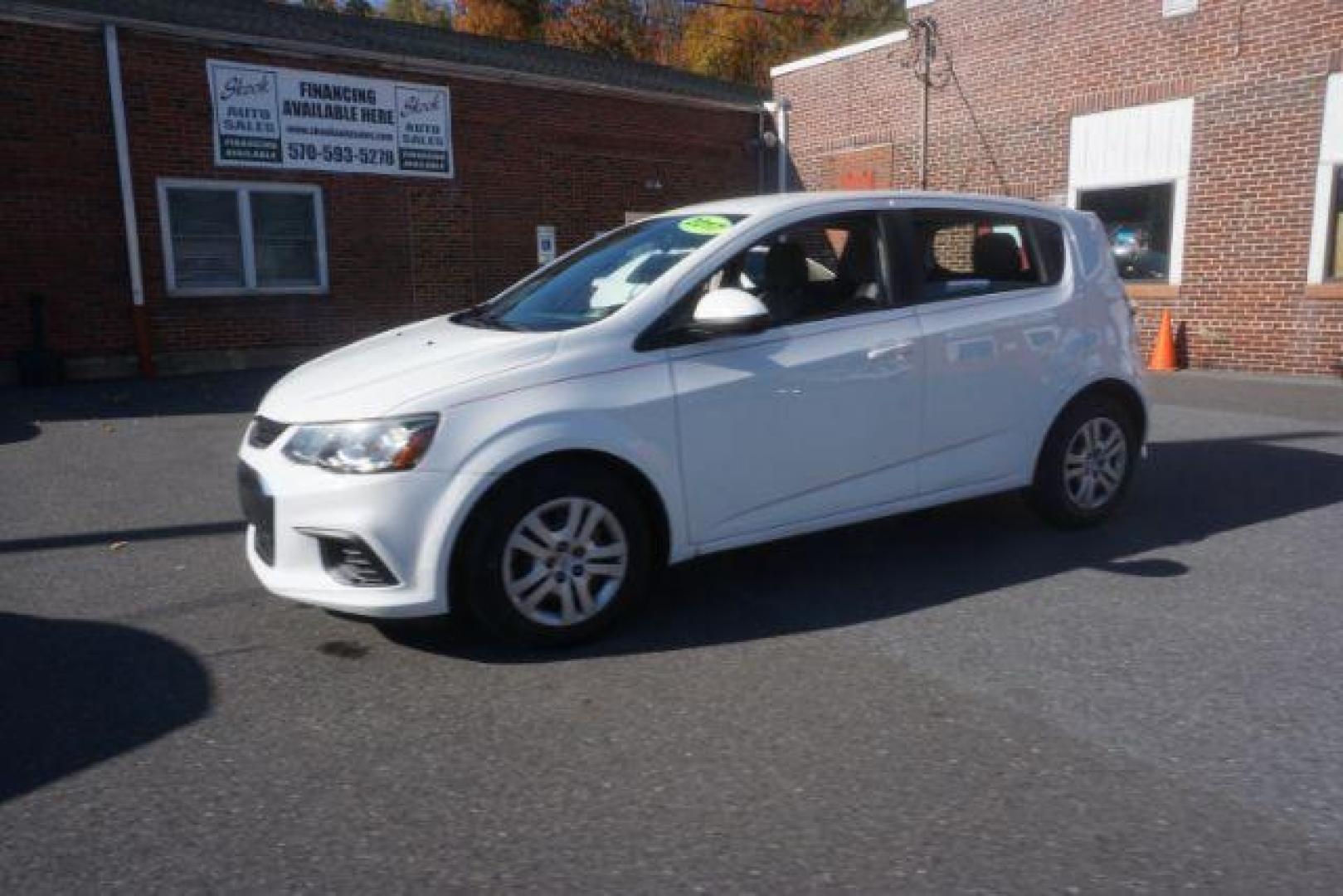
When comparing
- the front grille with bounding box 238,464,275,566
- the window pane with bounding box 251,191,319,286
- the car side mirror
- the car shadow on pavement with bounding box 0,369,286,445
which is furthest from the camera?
the window pane with bounding box 251,191,319,286

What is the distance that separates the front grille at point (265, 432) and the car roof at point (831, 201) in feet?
6.83

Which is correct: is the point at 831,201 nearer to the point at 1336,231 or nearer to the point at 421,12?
the point at 1336,231

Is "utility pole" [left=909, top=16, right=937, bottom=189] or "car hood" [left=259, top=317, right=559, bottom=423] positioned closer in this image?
"car hood" [left=259, top=317, right=559, bottom=423]

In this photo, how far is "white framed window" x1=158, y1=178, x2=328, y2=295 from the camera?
1291cm

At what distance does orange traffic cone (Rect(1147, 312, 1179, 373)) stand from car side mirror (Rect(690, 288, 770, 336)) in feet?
34.4

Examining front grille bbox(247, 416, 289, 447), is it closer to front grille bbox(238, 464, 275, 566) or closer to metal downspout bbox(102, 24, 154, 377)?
front grille bbox(238, 464, 275, 566)

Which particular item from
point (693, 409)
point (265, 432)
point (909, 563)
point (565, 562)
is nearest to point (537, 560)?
point (565, 562)

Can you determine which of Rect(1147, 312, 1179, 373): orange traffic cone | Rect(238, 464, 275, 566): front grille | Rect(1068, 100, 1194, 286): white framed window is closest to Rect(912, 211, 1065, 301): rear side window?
Rect(238, 464, 275, 566): front grille

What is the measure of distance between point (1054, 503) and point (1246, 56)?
31.0 ft

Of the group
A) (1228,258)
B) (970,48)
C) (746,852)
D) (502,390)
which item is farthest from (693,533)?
(970,48)

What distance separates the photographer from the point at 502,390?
12.0ft

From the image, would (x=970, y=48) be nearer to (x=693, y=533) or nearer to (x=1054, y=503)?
(x=1054, y=503)

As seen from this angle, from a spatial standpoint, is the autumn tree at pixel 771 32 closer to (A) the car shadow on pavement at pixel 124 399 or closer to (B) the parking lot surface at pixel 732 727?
(A) the car shadow on pavement at pixel 124 399

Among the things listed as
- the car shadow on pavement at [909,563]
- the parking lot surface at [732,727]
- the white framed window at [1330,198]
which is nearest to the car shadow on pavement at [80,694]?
the parking lot surface at [732,727]
